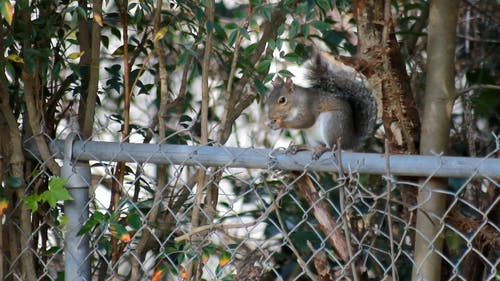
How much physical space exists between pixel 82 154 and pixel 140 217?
0.23 metres

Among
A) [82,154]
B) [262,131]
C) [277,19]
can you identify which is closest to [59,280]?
[82,154]

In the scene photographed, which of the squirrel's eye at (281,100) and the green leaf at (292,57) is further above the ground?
the green leaf at (292,57)

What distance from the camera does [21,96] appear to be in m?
2.55

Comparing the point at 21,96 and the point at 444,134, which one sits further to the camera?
the point at 21,96

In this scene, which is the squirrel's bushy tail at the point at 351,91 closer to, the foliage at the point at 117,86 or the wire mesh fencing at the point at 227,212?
the foliage at the point at 117,86

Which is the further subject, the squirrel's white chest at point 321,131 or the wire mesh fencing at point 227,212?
the squirrel's white chest at point 321,131

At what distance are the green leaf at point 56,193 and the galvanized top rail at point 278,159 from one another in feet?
0.28

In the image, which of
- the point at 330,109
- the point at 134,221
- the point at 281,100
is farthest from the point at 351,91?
the point at 134,221

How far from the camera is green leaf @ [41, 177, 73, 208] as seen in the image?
2195 millimetres

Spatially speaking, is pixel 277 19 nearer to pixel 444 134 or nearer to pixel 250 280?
pixel 444 134

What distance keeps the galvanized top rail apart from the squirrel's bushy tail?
64 centimetres

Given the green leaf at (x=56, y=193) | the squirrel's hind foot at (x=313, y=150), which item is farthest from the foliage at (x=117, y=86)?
the squirrel's hind foot at (x=313, y=150)

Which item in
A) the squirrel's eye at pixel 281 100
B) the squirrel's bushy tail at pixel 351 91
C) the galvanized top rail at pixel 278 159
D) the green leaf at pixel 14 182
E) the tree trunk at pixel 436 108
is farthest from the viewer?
the squirrel's eye at pixel 281 100

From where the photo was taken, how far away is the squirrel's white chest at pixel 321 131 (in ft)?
8.84
